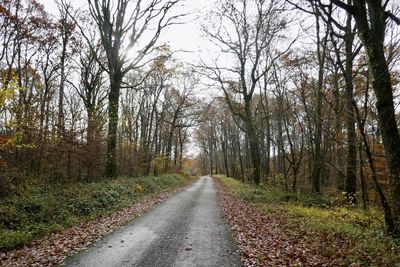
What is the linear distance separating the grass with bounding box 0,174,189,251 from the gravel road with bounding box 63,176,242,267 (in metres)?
1.87

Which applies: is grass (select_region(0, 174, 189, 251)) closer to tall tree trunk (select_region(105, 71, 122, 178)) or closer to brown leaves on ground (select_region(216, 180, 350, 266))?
tall tree trunk (select_region(105, 71, 122, 178))

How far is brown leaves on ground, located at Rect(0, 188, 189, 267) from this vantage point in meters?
6.17

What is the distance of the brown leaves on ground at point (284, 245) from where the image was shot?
6078 mm

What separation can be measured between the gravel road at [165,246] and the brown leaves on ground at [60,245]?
0.34m

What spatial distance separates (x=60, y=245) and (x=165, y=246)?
2.57m

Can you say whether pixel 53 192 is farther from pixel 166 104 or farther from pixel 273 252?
pixel 166 104

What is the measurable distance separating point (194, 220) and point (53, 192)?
5.39m

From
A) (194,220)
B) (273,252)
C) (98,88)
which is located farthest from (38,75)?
(273,252)

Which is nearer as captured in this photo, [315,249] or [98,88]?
[315,249]

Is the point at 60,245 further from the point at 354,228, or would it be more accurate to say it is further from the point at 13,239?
the point at 354,228

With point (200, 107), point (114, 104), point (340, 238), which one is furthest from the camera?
point (200, 107)

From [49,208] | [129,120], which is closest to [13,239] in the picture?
[49,208]

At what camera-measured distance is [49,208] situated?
9.46m

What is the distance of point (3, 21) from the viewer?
17578 millimetres
